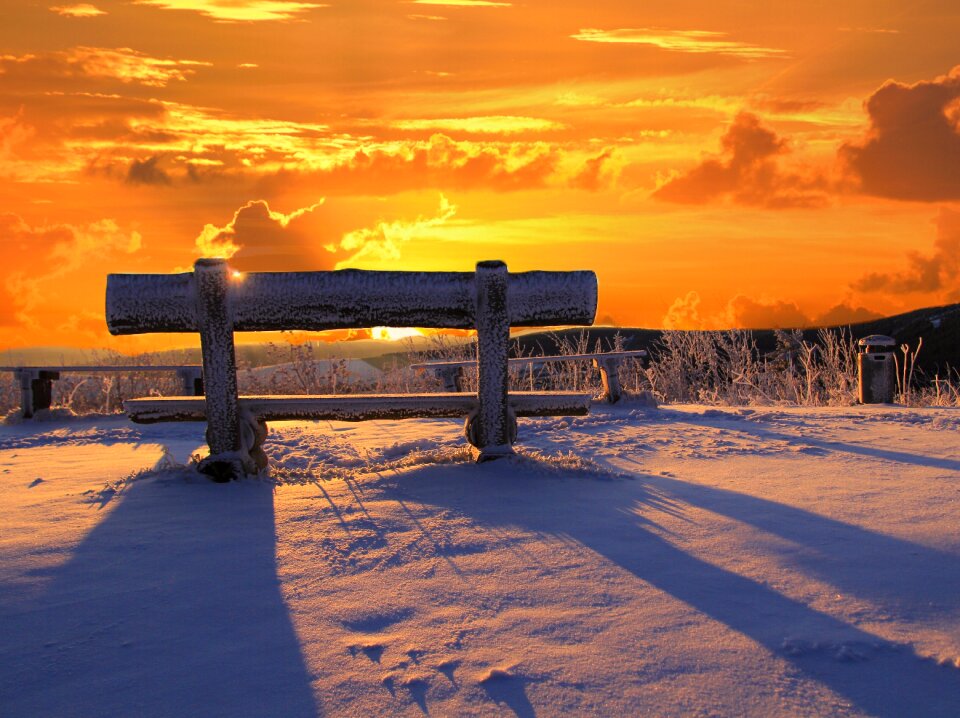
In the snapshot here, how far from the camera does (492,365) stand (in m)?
4.94

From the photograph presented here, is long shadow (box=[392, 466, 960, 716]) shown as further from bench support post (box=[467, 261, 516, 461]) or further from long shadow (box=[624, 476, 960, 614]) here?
bench support post (box=[467, 261, 516, 461])

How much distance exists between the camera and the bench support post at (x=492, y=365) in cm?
488

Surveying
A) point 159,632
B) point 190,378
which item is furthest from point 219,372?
point 190,378

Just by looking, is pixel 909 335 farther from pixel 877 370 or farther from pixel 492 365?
pixel 492 365

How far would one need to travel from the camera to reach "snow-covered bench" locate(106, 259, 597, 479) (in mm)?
4867

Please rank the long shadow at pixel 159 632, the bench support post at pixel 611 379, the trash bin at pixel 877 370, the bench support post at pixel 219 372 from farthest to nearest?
the trash bin at pixel 877 370 < the bench support post at pixel 611 379 < the bench support post at pixel 219 372 < the long shadow at pixel 159 632

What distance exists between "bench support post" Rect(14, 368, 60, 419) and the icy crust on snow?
21.1 feet

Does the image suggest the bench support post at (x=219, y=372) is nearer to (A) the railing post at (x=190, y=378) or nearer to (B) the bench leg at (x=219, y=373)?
(B) the bench leg at (x=219, y=373)

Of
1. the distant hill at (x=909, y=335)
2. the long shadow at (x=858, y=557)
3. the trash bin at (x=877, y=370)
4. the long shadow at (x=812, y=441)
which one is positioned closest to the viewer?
the long shadow at (x=858, y=557)

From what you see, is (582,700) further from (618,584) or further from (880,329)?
(880,329)

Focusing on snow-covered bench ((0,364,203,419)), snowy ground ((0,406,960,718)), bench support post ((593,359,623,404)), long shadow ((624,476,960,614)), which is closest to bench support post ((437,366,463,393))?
bench support post ((593,359,623,404))

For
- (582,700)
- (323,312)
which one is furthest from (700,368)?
(582,700)

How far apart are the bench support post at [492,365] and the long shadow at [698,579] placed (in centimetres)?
26

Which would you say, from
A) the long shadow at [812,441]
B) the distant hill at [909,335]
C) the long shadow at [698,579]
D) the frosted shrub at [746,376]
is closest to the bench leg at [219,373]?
the long shadow at [698,579]
